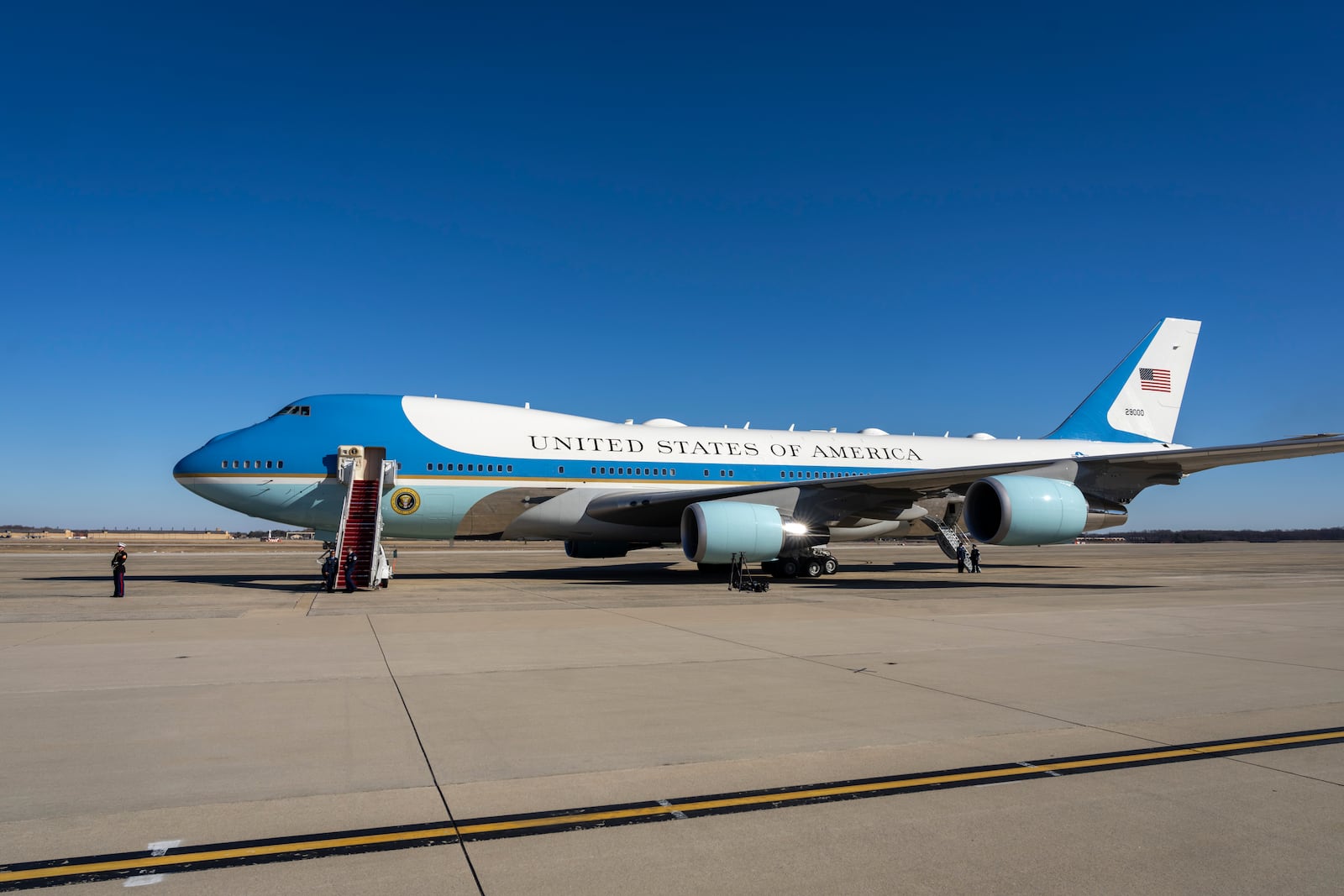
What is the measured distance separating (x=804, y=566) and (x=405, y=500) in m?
10.8

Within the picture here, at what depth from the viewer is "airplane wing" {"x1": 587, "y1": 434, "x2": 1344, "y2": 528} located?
64.2 feet

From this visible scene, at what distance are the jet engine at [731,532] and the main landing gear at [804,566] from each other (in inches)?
79.3

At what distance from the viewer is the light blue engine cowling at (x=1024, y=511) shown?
62.0 feet

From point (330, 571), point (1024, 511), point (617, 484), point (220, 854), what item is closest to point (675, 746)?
point (220, 854)

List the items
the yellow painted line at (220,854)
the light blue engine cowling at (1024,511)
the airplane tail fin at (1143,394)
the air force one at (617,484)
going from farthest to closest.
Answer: the airplane tail fin at (1143,394), the air force one at (617,484), the light blue engine cowling at (1024,511), the yellow painted line at (220,854)

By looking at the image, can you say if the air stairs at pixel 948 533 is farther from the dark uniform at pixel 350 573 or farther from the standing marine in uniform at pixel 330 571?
the standing marine in uniform at pixel 330 571

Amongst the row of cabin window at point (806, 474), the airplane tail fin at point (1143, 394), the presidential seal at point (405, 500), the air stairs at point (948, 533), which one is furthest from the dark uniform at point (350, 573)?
the airplane tail fin at point (1143, 394)

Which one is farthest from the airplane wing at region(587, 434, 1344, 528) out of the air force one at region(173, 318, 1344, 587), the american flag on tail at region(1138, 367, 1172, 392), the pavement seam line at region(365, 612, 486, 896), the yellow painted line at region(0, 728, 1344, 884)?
the yellow painted line at region(0, 728, 1344, 884)

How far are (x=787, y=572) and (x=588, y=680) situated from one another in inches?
601

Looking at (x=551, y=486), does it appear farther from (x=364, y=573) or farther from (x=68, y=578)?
(x=68, y=578)

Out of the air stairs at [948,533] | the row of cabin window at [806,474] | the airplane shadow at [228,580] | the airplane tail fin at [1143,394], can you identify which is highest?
the airplane tail fin at [1143,394]

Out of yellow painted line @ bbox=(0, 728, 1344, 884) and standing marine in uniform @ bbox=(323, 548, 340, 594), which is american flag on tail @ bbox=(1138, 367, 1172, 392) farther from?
standing marine in uniform @ bbox=(323, 548, 340, 594)

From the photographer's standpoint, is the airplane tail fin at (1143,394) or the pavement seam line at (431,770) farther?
the airplane tail fin at (1143,394)

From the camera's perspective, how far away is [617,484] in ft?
75.0
